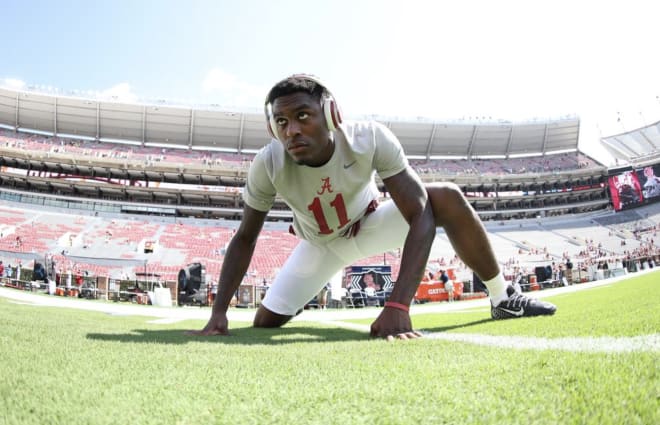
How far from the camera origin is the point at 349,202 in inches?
120

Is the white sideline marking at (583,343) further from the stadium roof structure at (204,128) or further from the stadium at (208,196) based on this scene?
the stadium roof structure at (204,128)

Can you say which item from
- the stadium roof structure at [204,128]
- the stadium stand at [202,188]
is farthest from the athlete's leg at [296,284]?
the stadium roof structure at [204,128]

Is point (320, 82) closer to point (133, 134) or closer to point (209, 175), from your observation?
point (209, 175)

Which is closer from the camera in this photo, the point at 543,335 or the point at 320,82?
the point at 543,335

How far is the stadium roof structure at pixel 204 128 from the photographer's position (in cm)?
3500

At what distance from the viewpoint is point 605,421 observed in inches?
27.7

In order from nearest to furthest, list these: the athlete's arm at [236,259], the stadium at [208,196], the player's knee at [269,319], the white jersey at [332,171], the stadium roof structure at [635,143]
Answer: the white jersey at [332,171] < the athlete's arm at [236,259] < the player's knee at [269,319] < the stadium at [208,196] < the stadium roof structure at [635,143]

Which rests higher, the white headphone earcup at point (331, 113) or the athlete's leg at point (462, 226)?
the white headphone earcup at point (331, 113)

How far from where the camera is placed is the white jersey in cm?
267

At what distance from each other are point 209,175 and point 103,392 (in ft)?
119

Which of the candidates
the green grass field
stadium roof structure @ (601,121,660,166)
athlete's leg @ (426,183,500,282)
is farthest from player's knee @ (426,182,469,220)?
stadium roof structure @ (601,121,660,166)

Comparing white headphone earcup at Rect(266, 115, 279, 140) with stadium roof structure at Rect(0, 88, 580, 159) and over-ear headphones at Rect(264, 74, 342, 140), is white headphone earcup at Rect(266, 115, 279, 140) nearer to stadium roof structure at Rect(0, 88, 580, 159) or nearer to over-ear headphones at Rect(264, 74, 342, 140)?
over-ear headphones at Rect(264, 74, 342, 140)

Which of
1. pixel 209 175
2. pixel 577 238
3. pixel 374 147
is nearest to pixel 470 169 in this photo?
pixel 577 238

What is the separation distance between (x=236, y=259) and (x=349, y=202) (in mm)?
928
